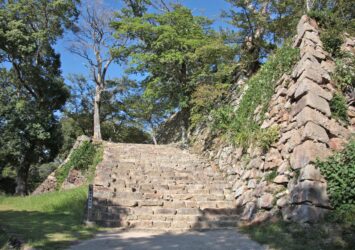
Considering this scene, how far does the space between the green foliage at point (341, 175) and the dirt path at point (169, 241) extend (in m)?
1.65

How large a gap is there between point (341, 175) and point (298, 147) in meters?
1.02

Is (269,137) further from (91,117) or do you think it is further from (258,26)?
(91,117)

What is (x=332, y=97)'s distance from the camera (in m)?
7.60

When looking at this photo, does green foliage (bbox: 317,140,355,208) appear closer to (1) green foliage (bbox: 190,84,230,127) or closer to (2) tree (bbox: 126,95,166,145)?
(1) green foliage (bbox: 190,84,230,127)

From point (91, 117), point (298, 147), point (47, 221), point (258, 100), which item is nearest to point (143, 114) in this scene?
point (91, 117)

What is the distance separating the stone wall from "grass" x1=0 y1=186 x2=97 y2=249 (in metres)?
3.80

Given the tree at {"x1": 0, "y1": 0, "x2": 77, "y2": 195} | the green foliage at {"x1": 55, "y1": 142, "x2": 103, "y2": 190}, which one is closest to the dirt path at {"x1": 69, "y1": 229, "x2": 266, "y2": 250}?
the green foliage at {"x1": 55, "y1": 142, "x2": 103, "y2": 190}

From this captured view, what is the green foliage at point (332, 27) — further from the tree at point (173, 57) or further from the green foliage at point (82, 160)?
the green foliage at point (82, 160)

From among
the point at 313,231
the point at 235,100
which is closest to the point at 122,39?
the point at 235,100

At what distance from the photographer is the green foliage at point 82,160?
45.1 ft

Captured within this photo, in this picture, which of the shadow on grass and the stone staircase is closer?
the shadow on grass

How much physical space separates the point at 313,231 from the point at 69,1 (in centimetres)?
1926

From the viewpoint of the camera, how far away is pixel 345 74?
26.2ft

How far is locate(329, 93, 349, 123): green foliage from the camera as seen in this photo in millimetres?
7438
